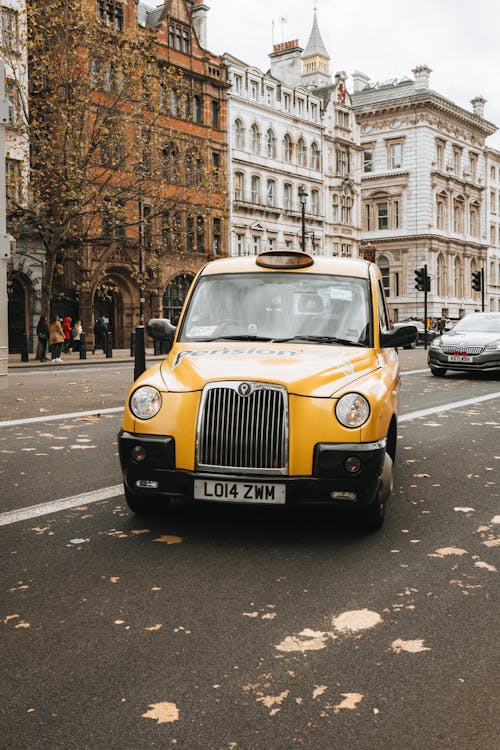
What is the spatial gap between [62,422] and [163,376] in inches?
240

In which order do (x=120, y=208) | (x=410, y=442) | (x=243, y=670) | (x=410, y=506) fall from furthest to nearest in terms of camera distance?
(x=120, y=208) → (x=410, y=442) → (x=410, y=506) → (x=243, y=670)

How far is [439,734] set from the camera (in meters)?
2.94

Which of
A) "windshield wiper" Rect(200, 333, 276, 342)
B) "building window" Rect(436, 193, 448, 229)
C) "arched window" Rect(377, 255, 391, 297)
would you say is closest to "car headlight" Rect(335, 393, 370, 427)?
"windshield wiper" Rect(200, 333, 276, 342)

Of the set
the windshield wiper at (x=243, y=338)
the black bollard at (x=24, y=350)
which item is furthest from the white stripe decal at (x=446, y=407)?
the black bollard at (x=24, y=350)

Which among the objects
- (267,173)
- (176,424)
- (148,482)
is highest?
(267,173)

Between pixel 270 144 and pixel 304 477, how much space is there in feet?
177

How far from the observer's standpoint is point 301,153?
59969 millimetres

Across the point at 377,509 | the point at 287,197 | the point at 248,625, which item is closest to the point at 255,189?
the point at 287,197

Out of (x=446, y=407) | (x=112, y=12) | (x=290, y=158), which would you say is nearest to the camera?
(x=446, y=407)

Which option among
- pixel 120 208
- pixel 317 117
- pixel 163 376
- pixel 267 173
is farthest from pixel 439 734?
pixel 317 117

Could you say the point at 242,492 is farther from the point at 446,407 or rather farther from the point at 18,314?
the point at 18,314

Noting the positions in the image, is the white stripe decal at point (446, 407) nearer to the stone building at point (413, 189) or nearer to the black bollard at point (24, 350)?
the black bollard at point (24, 350)

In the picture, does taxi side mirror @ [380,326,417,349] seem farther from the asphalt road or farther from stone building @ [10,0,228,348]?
stone building @ [10,0,228,348]

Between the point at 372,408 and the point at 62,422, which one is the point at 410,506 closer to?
the point at 372,408
